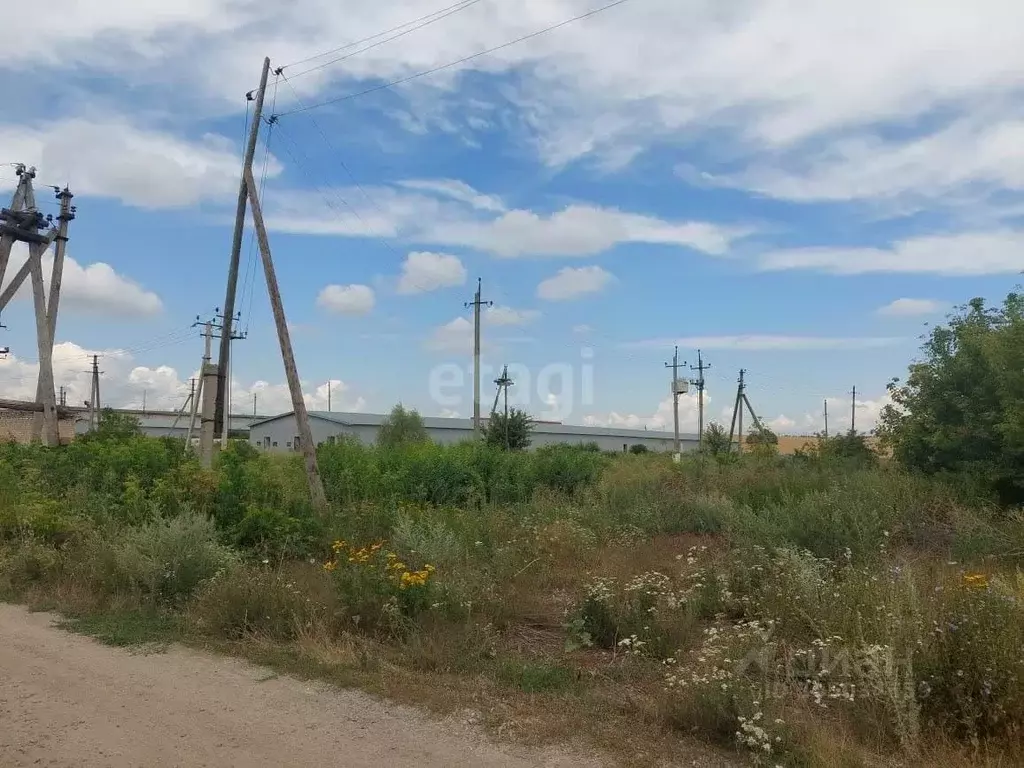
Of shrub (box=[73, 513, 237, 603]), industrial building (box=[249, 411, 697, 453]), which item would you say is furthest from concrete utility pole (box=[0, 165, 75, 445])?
industrial building (box=[249, 411, 697, 453])

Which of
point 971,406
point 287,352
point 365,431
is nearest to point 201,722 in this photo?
point 287,352

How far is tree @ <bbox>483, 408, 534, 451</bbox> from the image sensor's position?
4209cm

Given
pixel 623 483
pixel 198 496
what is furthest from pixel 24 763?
pixel 623 483

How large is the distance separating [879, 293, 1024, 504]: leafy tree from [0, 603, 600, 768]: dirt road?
995cm

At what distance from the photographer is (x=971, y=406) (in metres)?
13.8

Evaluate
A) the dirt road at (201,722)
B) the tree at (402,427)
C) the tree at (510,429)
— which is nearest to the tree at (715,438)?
the tree at (510,429)

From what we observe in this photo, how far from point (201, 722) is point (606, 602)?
10.3ft

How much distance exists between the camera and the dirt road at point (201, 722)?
13.2 ft

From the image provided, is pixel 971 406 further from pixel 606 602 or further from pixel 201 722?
pixel 201 722

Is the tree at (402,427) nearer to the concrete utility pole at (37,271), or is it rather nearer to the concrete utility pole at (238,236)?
the concrete utility pole at (37,271)

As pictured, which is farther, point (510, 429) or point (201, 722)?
point (510, 429)

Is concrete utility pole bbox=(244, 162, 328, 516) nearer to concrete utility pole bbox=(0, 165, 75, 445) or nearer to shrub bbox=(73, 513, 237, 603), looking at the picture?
shrub bbox=(73, 513, 237, 603)

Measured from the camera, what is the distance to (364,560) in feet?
22.4

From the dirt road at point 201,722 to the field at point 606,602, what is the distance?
0.96 ft
